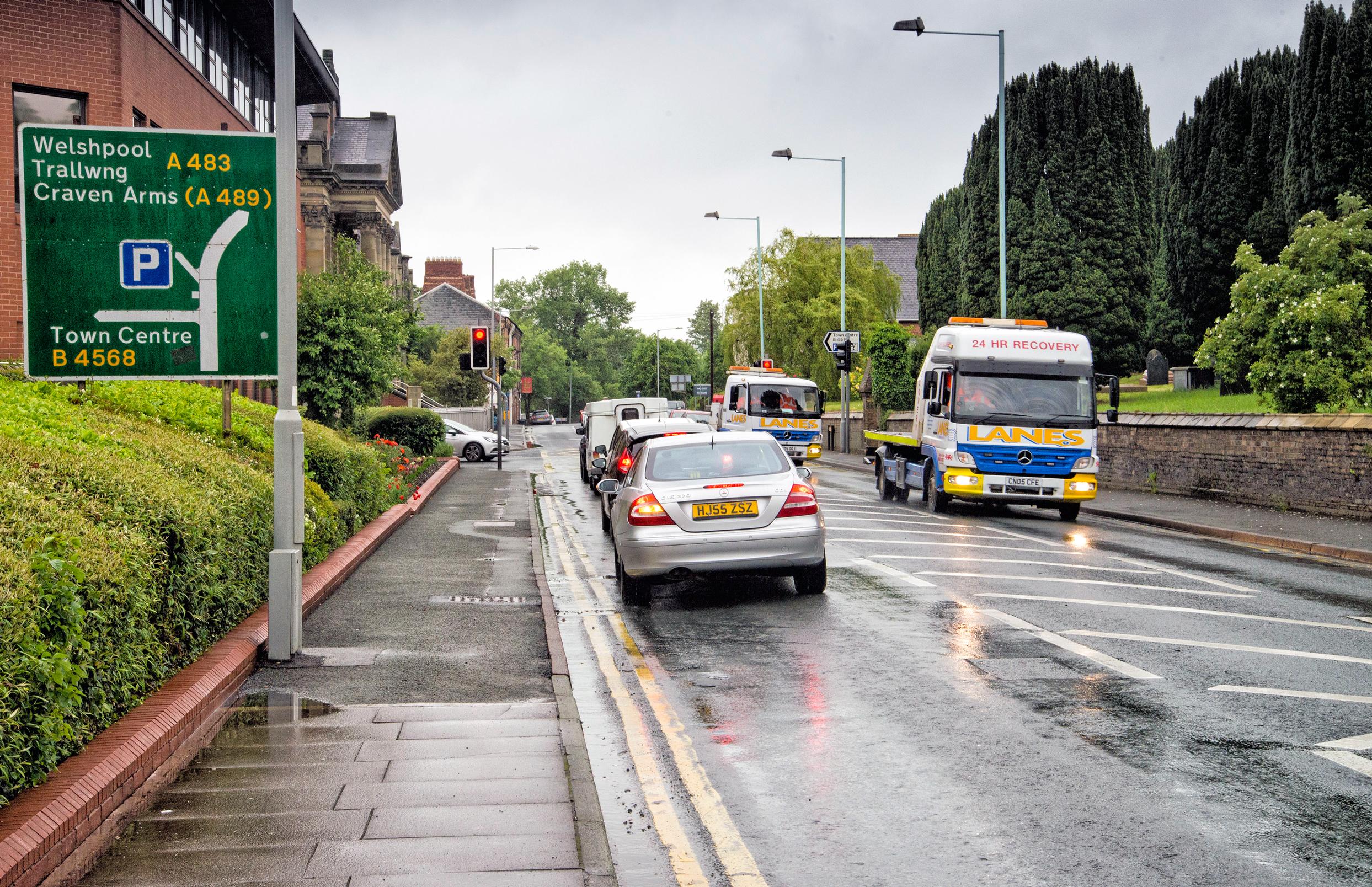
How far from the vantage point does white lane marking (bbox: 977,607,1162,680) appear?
8.13 meters

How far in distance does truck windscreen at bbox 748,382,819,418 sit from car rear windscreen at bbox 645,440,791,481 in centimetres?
2387

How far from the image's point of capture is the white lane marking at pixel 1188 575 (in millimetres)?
12242

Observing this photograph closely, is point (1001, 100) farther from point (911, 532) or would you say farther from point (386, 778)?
point (386, 778)

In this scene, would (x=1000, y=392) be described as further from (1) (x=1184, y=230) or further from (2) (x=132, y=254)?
(1) (x=1184, y=230)

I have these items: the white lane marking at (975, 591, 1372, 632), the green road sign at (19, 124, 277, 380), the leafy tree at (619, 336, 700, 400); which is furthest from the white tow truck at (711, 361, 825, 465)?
the leafy tree at (619, 336, 700, 400)

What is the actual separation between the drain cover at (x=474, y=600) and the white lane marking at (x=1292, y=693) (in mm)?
6265

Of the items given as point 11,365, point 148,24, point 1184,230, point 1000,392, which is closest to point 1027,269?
point 1184,230

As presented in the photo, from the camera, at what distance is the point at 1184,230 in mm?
38219

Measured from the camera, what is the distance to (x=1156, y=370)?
50.4 metres

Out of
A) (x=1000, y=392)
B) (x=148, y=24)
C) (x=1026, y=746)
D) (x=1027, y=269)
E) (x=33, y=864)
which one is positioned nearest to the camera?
(x=33, y=864)

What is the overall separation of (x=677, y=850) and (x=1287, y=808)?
107 inches

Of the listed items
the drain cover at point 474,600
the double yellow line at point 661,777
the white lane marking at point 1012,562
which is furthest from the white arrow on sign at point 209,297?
the white lane marking at point 1012,562

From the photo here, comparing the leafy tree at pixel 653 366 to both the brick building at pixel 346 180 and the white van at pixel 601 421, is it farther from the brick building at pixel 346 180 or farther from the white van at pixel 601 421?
the white van at pixel 601 421

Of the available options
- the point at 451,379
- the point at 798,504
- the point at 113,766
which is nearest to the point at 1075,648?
the point at 798,504
